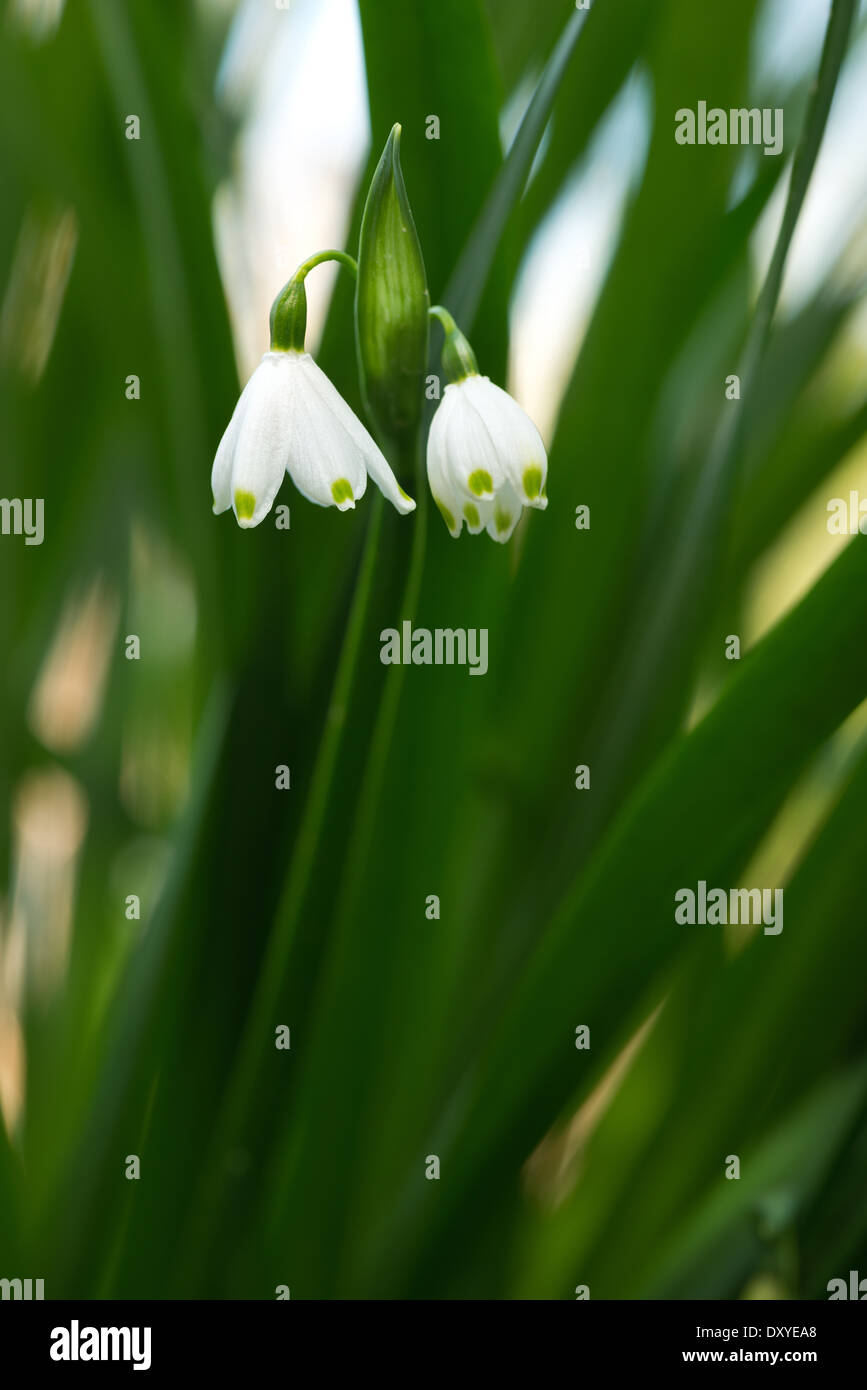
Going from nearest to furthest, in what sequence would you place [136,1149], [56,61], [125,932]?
[136,1149]
[56,61]
[125,932]

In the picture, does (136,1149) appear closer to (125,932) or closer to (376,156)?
(125,932)

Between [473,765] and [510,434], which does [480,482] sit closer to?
[510,434]

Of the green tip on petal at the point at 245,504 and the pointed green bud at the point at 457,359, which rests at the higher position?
the pointed green bud at the point at 457,359

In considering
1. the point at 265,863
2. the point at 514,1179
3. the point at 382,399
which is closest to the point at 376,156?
the point at 382,399

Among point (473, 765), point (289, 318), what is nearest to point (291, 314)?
point (289, 318)

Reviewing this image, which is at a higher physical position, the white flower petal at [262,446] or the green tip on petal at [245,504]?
the white flower petal at [262,446]
